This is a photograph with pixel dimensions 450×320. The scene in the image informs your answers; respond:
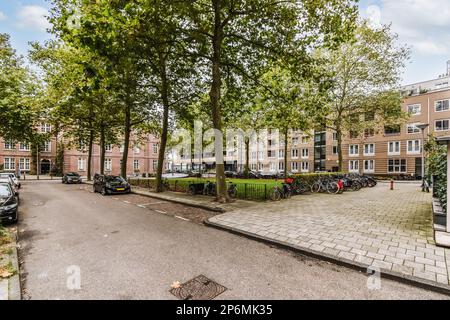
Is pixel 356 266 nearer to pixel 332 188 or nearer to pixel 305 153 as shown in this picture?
pixel 332 188


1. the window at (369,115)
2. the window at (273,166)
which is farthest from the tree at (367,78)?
the window at (273,166)

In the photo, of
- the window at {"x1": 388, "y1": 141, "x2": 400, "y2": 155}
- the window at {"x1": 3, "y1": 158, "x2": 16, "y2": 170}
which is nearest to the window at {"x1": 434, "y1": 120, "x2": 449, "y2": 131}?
the window at {"x1": 388, "y1": 141, "x2": 400, "y2": 155}

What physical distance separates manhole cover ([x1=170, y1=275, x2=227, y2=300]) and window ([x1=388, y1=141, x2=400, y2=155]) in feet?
144

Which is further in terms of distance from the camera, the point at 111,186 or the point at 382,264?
the point at 111,186

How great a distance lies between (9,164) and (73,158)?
11297mm

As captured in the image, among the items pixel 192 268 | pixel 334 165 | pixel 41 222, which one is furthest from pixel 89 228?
pixel 334 165

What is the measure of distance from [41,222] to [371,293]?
9955mm

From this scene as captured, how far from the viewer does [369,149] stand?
4056 centimetres

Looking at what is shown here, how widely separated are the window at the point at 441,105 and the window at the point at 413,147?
5.50 metres

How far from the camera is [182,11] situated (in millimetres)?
9969

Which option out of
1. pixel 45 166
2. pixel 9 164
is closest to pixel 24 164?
pixel 9 164

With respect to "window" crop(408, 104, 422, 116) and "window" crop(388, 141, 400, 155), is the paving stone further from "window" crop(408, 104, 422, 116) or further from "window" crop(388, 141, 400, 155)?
"window" crop(408, 104, 422, 116)

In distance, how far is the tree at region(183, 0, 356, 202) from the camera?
10086 millimetres
